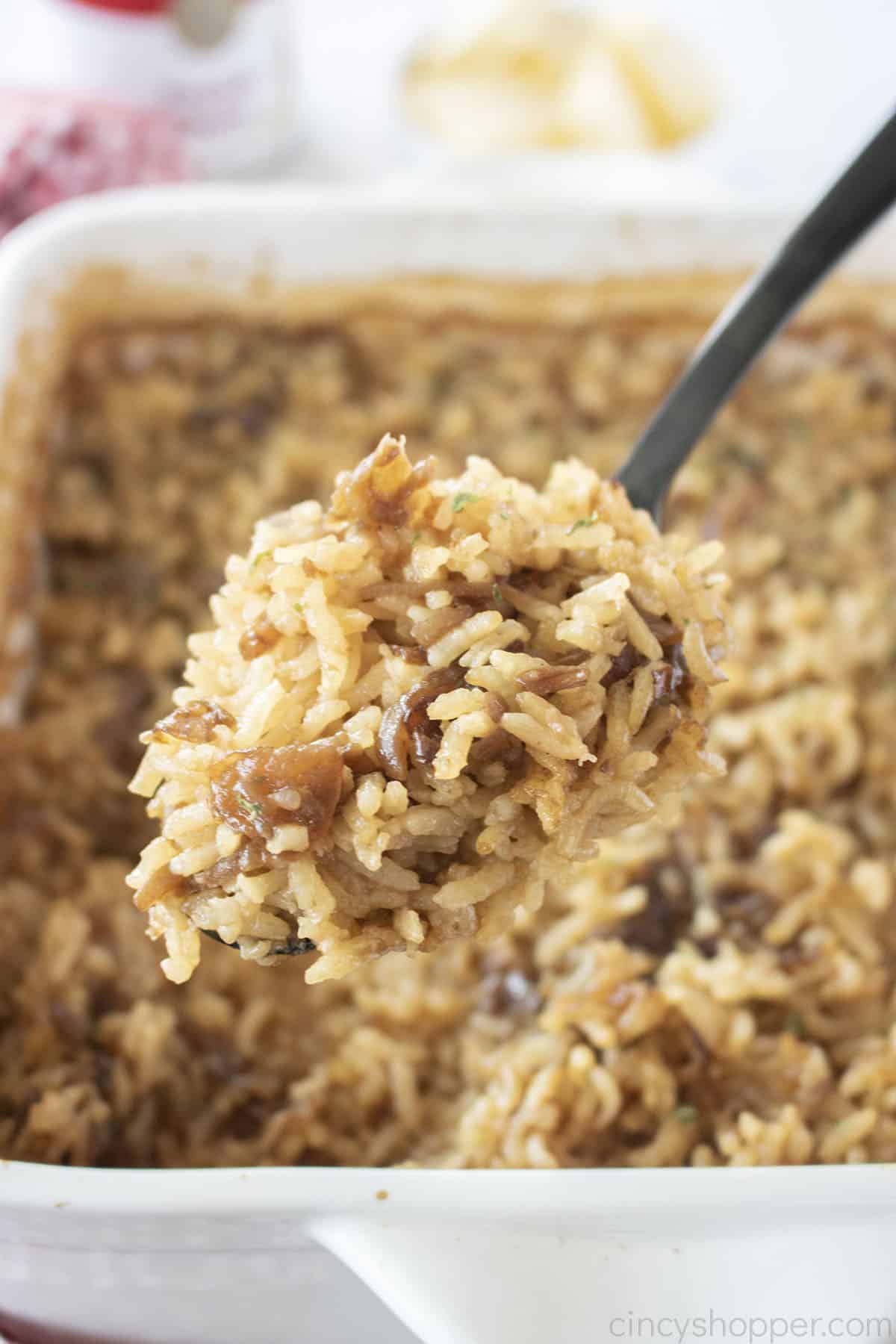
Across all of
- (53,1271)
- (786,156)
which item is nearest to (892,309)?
(786,156)

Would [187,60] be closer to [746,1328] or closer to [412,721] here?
[412,721]

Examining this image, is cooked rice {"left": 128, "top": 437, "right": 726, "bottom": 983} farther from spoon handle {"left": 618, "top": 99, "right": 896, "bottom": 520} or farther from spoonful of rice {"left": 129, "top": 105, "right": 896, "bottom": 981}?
spoon handle {"left": 618, "top": 99, "right": 896, "bottom": 520}

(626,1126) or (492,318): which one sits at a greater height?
(492,318)

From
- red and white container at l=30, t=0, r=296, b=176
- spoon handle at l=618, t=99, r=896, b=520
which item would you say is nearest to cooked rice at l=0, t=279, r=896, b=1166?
spoon handle at l=618, t=99, r=896, b=520

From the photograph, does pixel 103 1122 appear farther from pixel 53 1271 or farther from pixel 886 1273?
pixel 886 1273

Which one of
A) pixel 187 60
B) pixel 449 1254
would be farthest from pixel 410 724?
pixel 187 60
